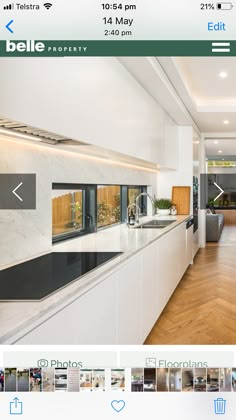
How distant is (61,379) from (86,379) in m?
0.04

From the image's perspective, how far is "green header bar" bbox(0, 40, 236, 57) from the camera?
22.3 inches

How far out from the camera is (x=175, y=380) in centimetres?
54

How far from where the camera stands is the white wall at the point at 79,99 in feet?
3.14

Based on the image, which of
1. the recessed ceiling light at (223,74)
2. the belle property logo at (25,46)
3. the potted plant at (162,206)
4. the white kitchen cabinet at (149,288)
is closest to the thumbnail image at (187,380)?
the belle property logo at (25,46)

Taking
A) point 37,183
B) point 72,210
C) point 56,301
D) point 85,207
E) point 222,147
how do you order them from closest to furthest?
point 56,301 < point 37,183 < point 72,210 < point 85,207 < point 222,147

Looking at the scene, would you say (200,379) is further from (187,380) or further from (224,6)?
(224,6)

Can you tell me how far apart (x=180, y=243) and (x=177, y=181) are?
4.71ft

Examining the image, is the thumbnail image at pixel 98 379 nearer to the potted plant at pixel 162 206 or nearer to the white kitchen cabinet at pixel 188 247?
the white kitchen cabinet at pixel 188 247

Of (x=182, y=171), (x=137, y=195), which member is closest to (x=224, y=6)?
(x=137, y=195)

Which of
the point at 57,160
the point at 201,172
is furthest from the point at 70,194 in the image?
the point at 201,172

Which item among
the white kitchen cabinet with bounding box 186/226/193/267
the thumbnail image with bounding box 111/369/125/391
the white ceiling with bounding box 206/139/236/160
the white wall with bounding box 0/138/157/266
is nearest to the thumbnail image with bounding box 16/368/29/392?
the thumbnail image with bounding box 111/369/125/391

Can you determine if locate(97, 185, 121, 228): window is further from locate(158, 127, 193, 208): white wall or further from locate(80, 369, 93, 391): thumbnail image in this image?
locate(80, 369, 93, 391): thumbnail image

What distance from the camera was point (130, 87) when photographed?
223cm

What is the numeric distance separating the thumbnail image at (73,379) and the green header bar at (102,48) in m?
0.49
